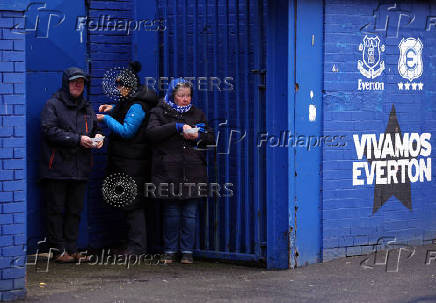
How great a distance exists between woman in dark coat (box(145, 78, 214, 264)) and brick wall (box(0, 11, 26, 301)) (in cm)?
193

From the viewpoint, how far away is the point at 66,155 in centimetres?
859

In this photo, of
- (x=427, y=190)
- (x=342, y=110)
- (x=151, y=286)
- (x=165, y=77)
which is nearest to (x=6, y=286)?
(x=151, y=286)

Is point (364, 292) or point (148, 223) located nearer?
point (364, 292)

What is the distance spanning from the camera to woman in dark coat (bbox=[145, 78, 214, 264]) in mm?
8578

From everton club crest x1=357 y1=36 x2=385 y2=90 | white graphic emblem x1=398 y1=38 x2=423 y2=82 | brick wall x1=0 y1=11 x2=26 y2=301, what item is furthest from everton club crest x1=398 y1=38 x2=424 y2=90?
brick wall x1=0 y1=11 x2=26 y2=301

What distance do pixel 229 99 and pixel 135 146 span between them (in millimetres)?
1079

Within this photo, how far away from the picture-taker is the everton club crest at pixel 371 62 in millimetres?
8977

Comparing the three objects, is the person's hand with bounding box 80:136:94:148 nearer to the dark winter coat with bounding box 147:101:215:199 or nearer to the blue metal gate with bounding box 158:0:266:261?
the dark winter coat with bounding box 147:101:215:199

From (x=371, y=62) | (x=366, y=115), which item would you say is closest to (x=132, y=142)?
(x=366, y=115)

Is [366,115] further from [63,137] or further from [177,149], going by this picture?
[63,137]

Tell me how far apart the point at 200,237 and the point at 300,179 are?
132 centimetres

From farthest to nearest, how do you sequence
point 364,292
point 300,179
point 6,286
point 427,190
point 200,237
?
1. point 427,190
2. point 200,237
3. point 300,179
4. point 364,292
5. point 6,286

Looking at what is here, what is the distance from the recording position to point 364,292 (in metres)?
7.27

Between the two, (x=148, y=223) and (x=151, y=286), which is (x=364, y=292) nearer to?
(x=151, y=286)
